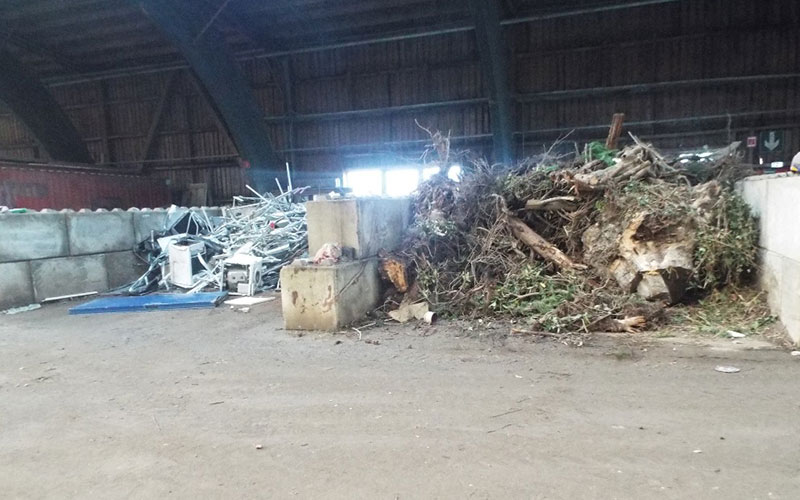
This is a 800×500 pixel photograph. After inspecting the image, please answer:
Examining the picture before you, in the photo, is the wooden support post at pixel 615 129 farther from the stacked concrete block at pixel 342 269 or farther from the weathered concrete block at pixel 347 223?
the weathered concrete block at pixel 347 223

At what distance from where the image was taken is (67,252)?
9062 mm

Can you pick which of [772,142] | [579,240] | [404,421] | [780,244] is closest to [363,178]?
[579,240]

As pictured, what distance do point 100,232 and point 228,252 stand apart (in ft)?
9.38

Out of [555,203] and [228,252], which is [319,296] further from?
[228,252]

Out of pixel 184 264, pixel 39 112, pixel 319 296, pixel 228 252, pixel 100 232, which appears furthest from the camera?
pixel 39 112

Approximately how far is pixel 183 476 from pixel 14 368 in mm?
3635

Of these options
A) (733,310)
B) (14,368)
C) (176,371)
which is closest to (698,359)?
(733,310)

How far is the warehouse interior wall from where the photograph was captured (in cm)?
1369

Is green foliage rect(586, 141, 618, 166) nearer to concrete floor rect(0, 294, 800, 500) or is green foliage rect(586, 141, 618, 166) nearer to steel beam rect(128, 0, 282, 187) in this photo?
concrete floor rect(0, 294, 800, 500)

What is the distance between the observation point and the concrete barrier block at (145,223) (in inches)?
416

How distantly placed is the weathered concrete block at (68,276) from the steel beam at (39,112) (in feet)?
39.5

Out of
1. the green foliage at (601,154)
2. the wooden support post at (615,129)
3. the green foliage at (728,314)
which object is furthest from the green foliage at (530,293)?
the wooden support post at (615,129)

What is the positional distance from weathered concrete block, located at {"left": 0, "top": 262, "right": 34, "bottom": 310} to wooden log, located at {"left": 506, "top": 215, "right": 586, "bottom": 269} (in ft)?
28.2

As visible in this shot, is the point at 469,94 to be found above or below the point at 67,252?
above
